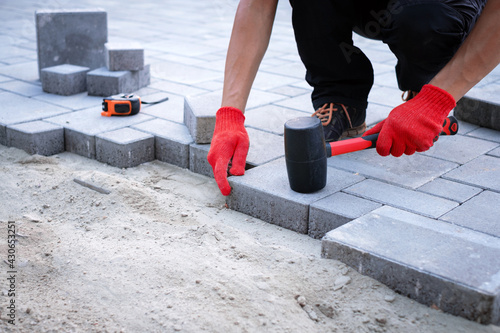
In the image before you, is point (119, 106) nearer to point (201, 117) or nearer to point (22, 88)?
point (201, 117)

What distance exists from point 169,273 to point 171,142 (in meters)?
1.32

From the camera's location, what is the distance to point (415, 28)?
2637 millimetres

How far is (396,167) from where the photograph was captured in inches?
111

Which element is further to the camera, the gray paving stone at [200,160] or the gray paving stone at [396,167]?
the gray paving stone at [200,160]

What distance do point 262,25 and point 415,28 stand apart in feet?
2.38

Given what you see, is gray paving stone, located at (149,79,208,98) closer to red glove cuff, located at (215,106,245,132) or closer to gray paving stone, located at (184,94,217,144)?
gray paving stone, located at (184,94,217,144)

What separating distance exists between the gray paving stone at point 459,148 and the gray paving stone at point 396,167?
0.09 m

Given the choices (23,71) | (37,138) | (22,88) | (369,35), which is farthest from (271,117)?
(23,71)

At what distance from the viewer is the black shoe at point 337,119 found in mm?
2984

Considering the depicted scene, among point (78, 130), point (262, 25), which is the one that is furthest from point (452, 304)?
point (78, 130)

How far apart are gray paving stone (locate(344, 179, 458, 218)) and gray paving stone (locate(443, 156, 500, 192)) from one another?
0.30 meters

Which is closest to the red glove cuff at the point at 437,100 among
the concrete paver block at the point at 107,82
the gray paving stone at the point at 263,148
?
the gray paving stone at the point at 263,148

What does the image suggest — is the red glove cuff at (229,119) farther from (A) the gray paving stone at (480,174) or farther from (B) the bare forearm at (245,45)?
(A) the gray paving stone at (480,174)

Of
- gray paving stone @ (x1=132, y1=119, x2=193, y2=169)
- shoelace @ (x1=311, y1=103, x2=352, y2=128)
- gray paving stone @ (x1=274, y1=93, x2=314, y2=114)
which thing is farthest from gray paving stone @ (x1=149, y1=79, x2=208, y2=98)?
shoelace @ (x1=311, y1=103, x2=352, y2=128)
